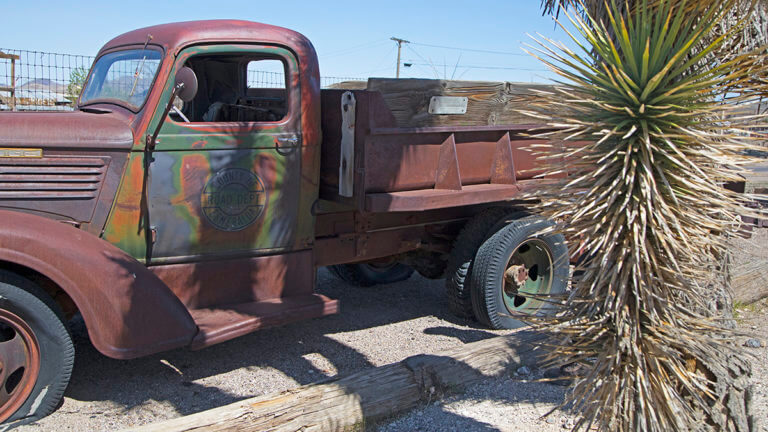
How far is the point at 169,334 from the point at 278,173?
1.14 metres

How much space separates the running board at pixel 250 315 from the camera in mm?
3580

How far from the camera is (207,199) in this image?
3.76 meters

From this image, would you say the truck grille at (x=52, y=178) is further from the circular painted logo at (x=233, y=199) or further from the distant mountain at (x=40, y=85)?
the distant mountain at (x=40, y=85)

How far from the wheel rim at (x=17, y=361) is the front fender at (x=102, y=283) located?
27cm

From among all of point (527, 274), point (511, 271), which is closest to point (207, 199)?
point (511, 271)

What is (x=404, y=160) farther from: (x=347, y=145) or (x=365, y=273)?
(x=365, y=273)

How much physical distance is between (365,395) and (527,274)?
2293 millimetres

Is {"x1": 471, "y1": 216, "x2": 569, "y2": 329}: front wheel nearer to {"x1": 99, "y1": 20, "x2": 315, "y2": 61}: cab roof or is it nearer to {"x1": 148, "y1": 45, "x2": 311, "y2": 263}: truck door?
{"x1": 148, "y1": 45, "x2": 311, "y2": 263}: truck door

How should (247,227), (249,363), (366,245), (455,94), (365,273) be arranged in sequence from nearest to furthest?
1. (247,227)
2. (249,363)
3. (455,94)
4. (366,245)
5. (365,273)

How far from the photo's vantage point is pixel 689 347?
6.59 feet

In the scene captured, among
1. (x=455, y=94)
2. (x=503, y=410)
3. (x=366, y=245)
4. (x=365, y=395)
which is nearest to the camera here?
(x=365, y=395)

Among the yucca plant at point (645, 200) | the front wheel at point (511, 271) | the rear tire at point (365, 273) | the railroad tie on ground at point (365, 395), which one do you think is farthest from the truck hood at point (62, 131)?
the rear tire at point (365, 273)

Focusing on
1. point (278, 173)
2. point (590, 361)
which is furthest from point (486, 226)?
point (590, 361)

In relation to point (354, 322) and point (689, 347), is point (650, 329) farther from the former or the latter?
point (354, 322)
